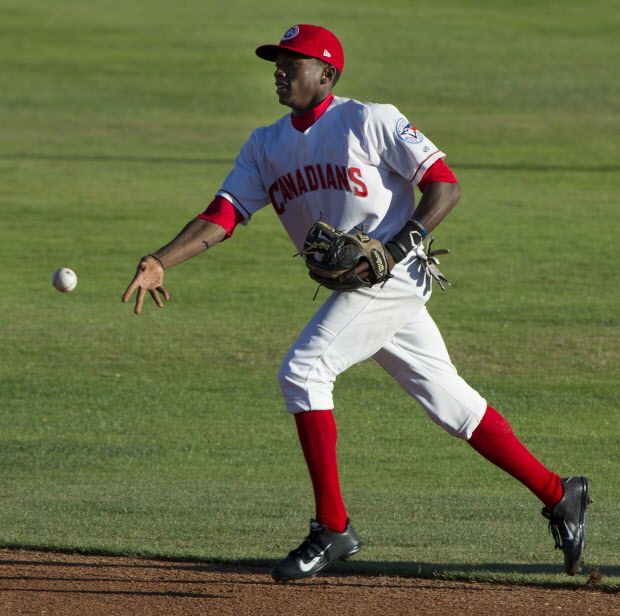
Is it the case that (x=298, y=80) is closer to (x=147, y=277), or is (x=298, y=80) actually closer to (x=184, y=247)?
(x=184, y=247)

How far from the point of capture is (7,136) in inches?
996

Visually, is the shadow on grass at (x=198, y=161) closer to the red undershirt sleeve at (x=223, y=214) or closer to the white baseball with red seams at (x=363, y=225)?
the red undershirt sleeve at (x=223, y=214)

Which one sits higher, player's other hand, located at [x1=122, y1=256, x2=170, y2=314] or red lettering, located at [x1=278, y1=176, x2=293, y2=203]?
red lettering, located at [x1=278, y1=176, x2=293, y2=203]

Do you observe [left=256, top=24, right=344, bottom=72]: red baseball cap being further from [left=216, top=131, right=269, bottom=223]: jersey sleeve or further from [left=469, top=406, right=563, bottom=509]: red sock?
[left=469, top=406, right=563, bottom=509]: red sock

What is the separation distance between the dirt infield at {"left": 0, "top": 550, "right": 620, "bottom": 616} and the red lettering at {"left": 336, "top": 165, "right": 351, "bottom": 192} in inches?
62.0

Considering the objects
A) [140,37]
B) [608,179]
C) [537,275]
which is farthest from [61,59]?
[537,275]

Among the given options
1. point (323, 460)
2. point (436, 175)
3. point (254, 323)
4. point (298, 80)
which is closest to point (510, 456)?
point (323, 460)

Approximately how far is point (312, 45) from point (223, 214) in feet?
2.62

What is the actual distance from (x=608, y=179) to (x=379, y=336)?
17094 millimetres

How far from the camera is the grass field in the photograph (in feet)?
23.5

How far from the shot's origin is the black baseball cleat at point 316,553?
541cm

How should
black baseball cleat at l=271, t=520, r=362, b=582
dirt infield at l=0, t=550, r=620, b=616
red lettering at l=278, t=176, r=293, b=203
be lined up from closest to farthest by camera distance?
dirt infield at l=0, t=550, r=620, b=616, black baseball cleat at l=271, t=520, r=362, b=582, red lettering at l=278, t=176, r=293, b=203

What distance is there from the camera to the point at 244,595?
544 cm

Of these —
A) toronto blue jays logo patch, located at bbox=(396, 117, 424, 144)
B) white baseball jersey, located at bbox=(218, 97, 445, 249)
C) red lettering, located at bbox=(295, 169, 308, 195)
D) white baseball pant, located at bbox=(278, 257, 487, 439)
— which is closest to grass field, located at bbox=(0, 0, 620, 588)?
white baseball pant, located at bbox=(278, 257, 487, 439)
